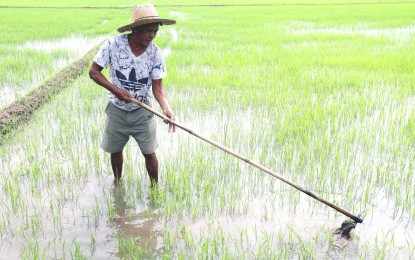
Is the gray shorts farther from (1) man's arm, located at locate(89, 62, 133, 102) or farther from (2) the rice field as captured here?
(2) the rice field

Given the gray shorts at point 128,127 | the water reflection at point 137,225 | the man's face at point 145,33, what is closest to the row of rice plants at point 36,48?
the gray shorts at point 128,127

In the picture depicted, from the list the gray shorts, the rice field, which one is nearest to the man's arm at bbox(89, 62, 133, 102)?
the gray shorts

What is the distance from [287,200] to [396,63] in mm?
4539

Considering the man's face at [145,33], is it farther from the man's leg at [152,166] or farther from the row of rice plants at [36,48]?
the row of rice plants at [36,48]

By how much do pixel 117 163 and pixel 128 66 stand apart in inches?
29.5

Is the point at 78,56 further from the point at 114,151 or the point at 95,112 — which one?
the point at 114,151

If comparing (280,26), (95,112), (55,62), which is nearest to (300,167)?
(95,112)

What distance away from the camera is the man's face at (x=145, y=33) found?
2389 millimetres

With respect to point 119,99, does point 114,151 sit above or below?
below

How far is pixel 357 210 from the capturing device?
2.64m

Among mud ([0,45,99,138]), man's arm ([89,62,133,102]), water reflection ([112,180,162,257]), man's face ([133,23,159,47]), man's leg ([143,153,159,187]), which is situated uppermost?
man's face ([133,23,159,47])

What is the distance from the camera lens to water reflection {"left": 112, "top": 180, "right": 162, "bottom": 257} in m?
2.29

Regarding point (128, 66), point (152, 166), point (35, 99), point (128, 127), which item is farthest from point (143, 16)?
point (35, 99)

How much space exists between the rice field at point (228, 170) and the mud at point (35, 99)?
9cm
